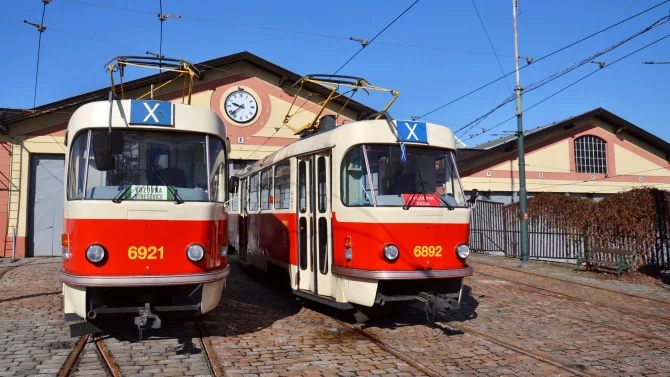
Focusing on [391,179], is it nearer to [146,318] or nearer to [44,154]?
[146,318]

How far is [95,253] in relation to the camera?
612cm

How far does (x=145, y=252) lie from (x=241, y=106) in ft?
59.3

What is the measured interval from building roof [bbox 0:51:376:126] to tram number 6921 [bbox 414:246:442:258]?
12.8 m

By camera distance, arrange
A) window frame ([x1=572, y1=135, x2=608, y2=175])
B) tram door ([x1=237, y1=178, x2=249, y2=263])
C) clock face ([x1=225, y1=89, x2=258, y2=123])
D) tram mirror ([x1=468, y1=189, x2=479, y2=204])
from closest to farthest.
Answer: tram mirror ([x1=468, y1=189, x2=479, y2=204]), tram door ([x1=237, y1=178, x2=249, y2=263]), clock face ([x1=225, y1=89, x2=258, y2=123]), window frame ([x1=572, y1=135, x2=608, y2=175])

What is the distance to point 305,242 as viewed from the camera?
887 cm

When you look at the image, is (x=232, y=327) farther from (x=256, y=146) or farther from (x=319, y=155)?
(x=256, y=146)

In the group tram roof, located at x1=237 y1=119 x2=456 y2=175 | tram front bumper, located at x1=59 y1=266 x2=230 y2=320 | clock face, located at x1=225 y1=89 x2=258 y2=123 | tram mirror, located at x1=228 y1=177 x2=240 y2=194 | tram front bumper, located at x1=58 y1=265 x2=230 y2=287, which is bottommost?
tram front bumper, located at x1=59 y1=266 x2=230 y2=320

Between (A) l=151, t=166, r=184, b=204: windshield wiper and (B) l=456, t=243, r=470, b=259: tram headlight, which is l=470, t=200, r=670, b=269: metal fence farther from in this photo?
(A) l=151, t=166, r=184, b=204: windshield wiper

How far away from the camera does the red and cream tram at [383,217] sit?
24.0ft

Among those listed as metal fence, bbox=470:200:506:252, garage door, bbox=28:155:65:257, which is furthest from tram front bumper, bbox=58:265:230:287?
metal fence, bbox=470:200:506:252

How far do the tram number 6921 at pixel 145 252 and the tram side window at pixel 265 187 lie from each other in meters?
4.59

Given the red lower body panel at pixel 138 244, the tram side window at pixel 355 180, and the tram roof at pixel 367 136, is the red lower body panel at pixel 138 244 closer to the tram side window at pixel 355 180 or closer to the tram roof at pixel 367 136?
the tram side window at pixel 355 180

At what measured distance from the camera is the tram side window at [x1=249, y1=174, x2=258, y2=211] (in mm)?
12156

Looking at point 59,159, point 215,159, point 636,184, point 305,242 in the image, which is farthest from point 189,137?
point 636,184
